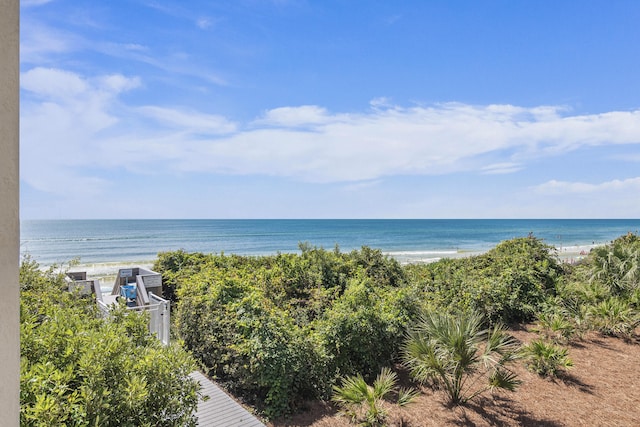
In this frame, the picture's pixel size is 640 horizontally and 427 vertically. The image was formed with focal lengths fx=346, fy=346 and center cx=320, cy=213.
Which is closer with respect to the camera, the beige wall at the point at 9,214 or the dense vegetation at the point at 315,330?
the beige wall at the point at 9,214

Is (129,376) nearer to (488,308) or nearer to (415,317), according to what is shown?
(415,317)

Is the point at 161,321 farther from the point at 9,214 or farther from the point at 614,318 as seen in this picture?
the point at 614,318

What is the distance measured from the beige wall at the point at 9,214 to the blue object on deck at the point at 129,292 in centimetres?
1029

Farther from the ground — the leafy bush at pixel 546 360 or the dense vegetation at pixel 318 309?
the dense vegetation at pixel 318 309

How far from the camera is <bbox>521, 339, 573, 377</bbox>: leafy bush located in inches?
261

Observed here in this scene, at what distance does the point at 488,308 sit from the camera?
895 centimetres

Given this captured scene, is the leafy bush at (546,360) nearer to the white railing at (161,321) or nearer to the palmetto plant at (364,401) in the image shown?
the palmetto plant at (364,401)

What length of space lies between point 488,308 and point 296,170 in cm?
5058

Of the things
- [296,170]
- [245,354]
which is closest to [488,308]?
[245,354]

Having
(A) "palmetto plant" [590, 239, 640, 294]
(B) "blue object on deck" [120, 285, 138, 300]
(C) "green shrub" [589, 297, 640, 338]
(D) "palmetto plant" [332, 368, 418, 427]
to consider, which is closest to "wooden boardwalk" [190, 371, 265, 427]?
(D) "palmetto plant" [332, 368, 418, 427]

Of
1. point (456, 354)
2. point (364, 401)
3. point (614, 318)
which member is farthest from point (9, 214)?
point (614, 318)

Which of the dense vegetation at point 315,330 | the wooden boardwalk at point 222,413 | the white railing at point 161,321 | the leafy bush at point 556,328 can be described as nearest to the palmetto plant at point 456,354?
the dense vegetation at point 315,330

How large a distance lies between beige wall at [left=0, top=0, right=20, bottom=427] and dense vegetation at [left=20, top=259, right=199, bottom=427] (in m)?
1.51

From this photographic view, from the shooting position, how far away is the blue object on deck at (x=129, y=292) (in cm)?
1010
